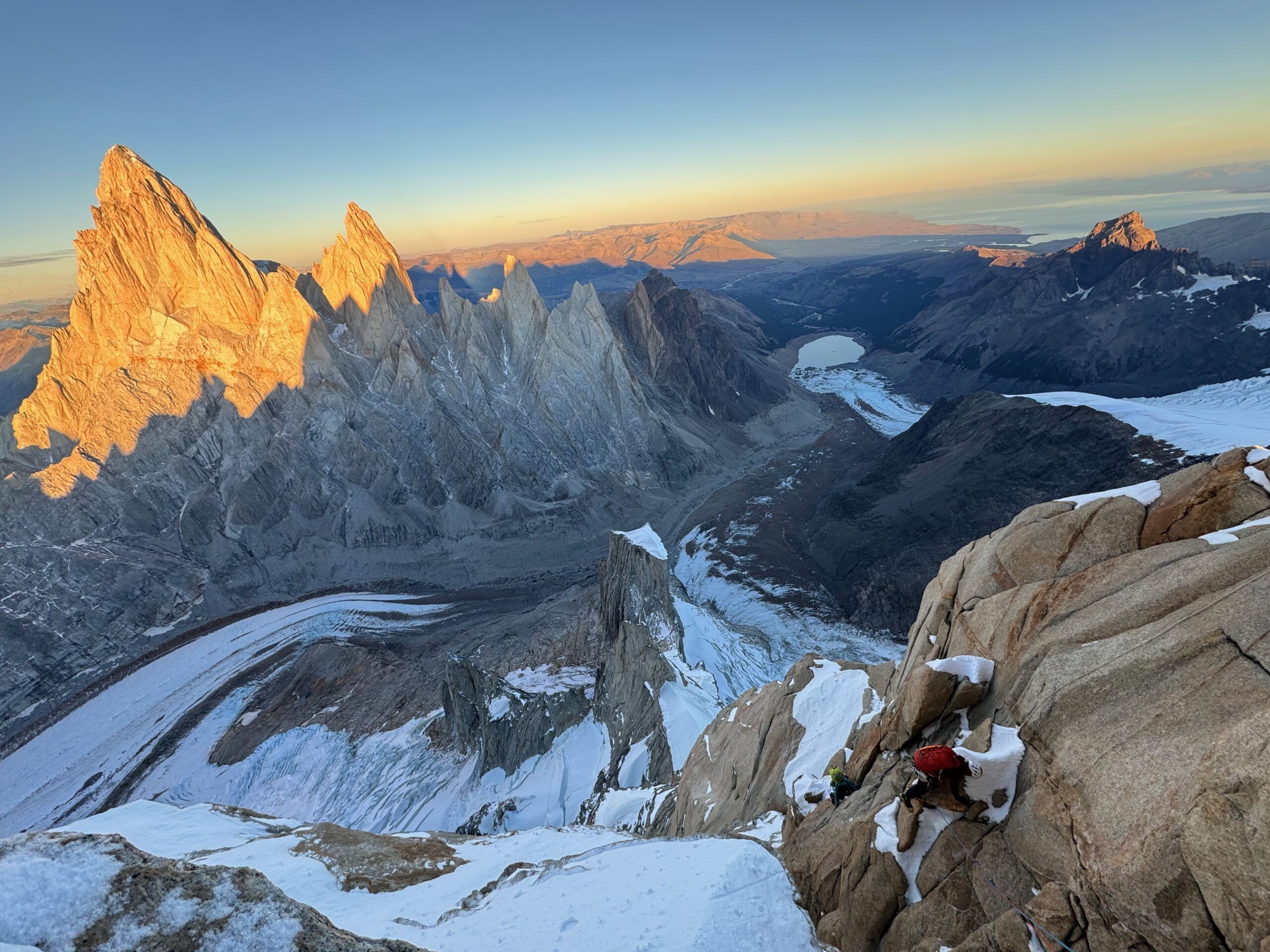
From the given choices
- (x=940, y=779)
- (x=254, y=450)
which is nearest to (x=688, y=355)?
(x=254, y=450)

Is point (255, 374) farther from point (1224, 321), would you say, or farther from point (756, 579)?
point (1224, 321)

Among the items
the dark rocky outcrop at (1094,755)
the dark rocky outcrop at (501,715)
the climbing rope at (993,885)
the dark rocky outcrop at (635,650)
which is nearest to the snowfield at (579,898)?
the dark rocky outcrop at (1094,755)

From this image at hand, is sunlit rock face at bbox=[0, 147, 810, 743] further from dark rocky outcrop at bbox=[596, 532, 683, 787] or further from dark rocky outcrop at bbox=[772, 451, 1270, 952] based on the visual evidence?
dark rocky outcrop at bbox=[772, 451, 1270, 952]

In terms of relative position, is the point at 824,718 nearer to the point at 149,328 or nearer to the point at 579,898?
the point at 579,898

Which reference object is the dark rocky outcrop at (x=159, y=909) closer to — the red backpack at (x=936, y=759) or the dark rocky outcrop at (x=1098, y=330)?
the red backpack at (x=936, y=759)

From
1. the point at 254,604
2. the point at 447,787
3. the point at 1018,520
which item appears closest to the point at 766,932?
the point at 1018,520
